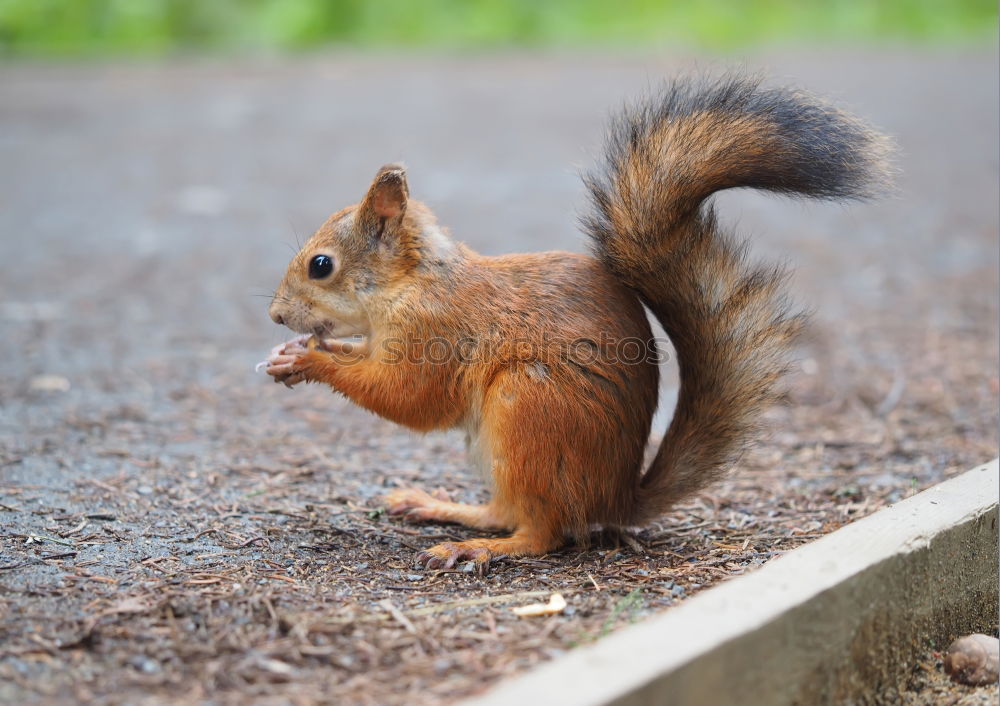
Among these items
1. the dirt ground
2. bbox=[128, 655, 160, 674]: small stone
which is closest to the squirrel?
the dirt ground

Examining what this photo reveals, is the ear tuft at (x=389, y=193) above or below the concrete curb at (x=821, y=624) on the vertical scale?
above

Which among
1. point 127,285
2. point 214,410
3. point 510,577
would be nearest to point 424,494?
point 510,577

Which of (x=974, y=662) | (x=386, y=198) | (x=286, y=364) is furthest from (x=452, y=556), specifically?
(x=974, y=662)

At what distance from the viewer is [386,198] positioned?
2617 mm

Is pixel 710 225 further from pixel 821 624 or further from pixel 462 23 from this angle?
pixel 462 23

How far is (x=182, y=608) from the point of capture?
195cm

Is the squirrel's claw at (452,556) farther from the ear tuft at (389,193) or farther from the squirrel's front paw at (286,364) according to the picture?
the ear tuft at (389,193)

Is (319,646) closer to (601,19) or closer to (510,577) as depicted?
(510,577)

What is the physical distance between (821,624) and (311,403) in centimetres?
249

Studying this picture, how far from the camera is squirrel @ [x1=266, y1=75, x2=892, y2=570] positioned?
2348 mm

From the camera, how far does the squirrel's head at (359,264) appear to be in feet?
8.56

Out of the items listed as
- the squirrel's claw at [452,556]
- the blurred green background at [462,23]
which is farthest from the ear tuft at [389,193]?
the blurred green background at [462,23]

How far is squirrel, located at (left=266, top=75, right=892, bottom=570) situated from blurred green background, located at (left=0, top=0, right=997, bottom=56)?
30.9 ft

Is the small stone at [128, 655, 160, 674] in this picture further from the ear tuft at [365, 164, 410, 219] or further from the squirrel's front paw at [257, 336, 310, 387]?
the ear tuft at [365, 164, 410, 219]
